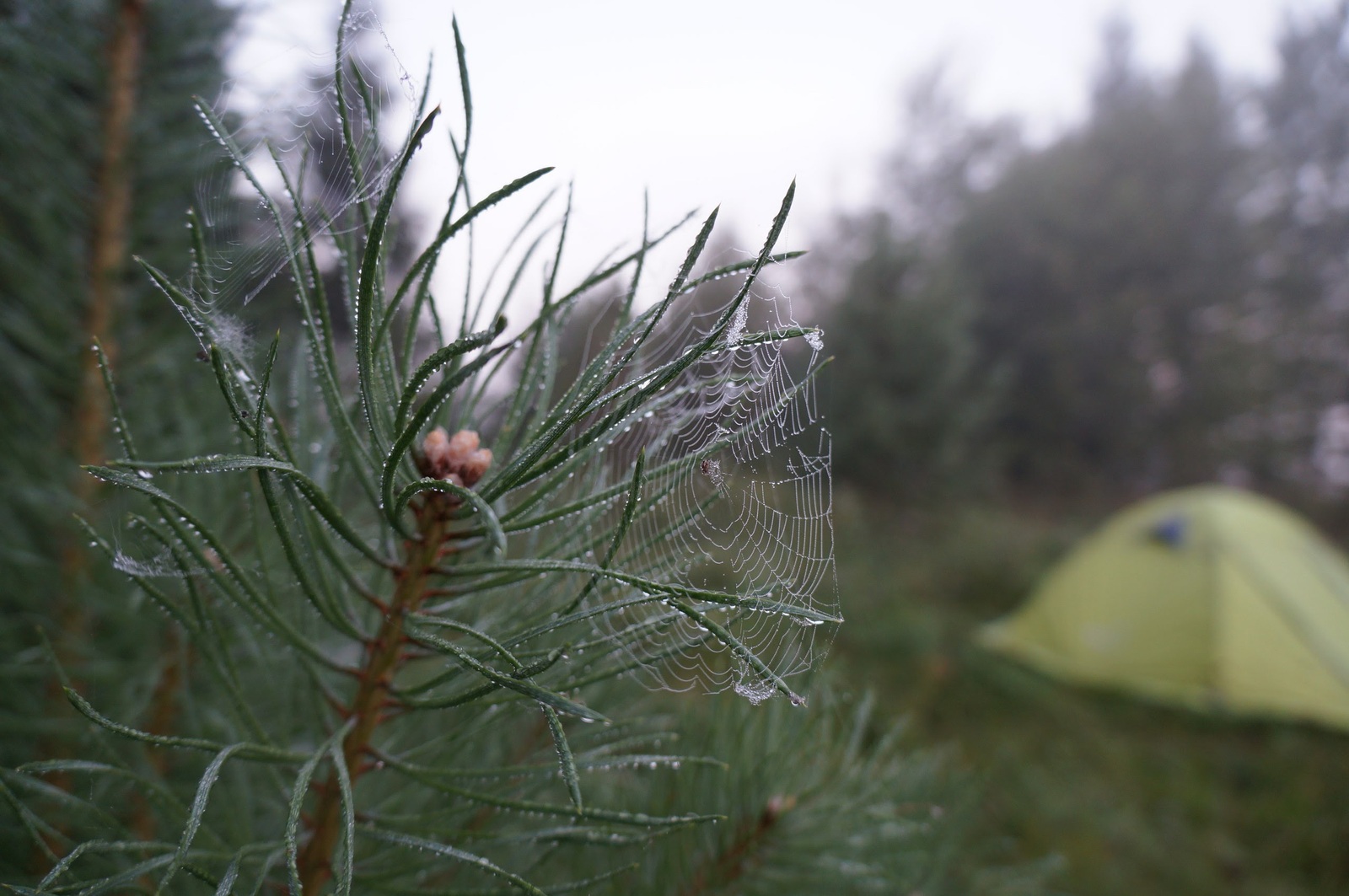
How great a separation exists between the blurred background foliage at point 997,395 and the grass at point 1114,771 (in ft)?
0.05

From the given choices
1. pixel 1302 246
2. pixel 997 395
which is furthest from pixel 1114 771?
pixel 1302 246

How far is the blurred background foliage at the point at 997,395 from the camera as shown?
53 cm

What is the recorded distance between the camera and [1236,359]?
32.4ft

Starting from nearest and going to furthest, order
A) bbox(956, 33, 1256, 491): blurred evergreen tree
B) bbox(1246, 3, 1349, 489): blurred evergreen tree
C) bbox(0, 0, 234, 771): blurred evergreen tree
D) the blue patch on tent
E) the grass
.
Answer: bbox(0, 0, 234, 771): blurred evergreen tree
the grass
the blue patch on tent
bbox(956, 33, 1256, 491): blurred evergreen tree
bbox(1246, 3, 1349, 489): blurred evergreen tree

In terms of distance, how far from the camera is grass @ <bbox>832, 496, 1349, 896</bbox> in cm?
236

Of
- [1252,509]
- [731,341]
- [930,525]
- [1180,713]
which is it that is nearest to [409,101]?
[731,341]

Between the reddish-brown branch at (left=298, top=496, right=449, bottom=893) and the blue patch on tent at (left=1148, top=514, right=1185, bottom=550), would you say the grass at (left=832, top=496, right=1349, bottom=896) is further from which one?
the reddish-brown branch at (left=298, top=496, right=449, bottom=893)

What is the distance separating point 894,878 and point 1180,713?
12.6 ft

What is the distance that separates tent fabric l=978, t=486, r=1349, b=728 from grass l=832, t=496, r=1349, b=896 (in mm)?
147

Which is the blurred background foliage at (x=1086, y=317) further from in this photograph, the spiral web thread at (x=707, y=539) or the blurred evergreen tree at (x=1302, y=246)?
the spiral web thread at (x=707, y=539)

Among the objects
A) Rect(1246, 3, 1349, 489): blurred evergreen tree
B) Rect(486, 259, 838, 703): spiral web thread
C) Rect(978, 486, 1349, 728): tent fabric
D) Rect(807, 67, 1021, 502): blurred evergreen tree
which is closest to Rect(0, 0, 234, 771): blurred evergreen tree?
Rect(486, 259, 838, 703): spiral web thread

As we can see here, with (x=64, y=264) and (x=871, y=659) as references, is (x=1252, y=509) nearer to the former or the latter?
(x=871, y=659)

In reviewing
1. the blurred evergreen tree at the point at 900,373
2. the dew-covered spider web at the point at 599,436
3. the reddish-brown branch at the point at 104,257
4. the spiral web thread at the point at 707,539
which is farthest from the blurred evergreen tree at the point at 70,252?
the blurred evergreen tree at the point at 900,373

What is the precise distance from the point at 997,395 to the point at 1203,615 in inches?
178
